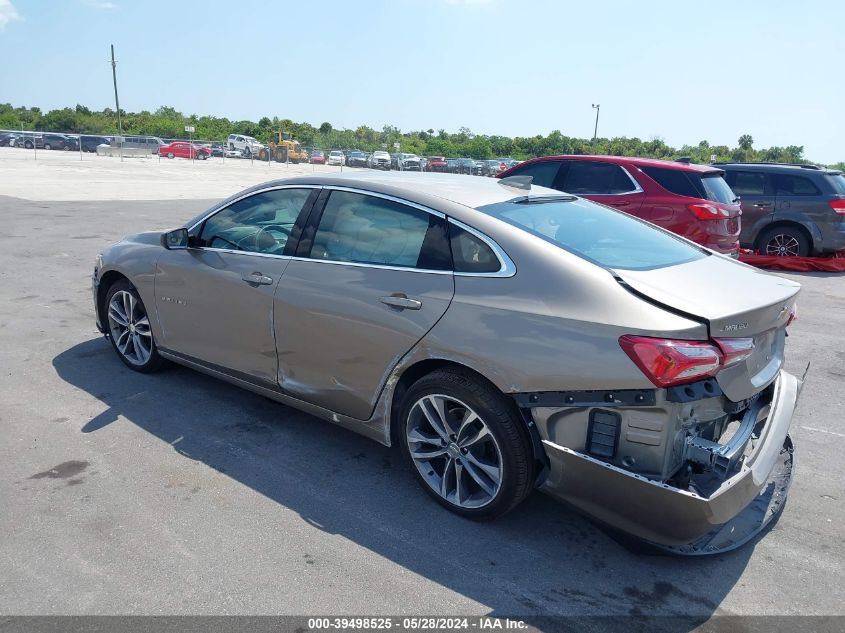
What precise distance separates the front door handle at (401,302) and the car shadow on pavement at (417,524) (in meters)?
1.03

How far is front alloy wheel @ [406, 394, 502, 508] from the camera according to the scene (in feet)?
10.7

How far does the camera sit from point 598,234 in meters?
3.65

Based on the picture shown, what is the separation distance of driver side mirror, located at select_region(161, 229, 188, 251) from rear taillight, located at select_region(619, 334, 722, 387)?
3173 mm

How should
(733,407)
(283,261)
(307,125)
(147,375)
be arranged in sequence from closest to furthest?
(733,407) < (283,261) < (147,375) < (307,125)

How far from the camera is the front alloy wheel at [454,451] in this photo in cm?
325

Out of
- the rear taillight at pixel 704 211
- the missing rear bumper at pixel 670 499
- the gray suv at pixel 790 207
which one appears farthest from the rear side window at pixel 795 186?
the missing rear bumper at pixel 670 499

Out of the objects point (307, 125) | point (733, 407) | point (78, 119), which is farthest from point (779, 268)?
point (307, 125)

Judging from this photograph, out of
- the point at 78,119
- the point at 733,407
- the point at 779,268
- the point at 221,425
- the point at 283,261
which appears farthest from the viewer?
the point at 78,119

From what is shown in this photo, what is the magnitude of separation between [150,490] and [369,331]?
4.70ft

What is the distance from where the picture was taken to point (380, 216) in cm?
375

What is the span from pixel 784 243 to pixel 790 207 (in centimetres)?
62

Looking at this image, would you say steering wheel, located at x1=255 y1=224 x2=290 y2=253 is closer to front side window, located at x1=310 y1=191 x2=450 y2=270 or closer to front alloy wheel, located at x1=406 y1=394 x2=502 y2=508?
front side window, located at x1=310 y1=191 x2=450 y2=270

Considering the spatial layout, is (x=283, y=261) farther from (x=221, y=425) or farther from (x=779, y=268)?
(x=779, y=268)

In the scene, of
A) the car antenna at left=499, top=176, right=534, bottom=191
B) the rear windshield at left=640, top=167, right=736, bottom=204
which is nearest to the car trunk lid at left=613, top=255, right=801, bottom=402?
the car antenna at left=499, top=176, right=534, bottom=191
